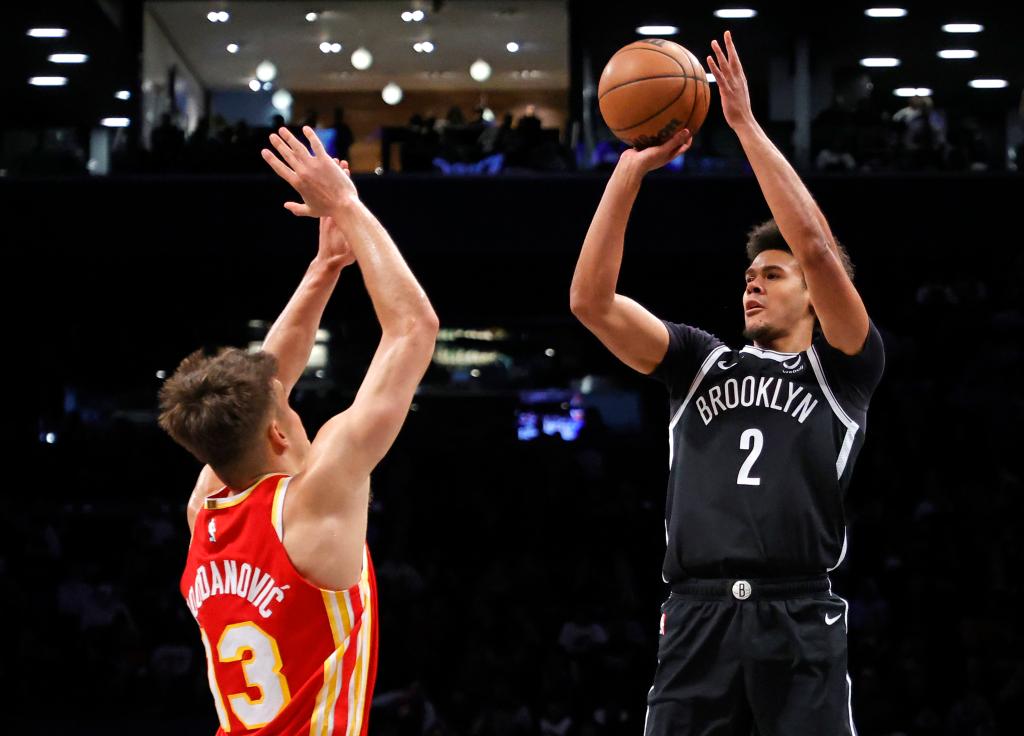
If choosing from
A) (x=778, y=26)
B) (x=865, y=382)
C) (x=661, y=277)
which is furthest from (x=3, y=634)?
(x=778, y=26)

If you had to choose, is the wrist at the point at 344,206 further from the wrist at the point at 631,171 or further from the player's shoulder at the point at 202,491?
the wrist at the point at 631,171

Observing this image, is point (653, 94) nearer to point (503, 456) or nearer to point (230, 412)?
point (230, 412)

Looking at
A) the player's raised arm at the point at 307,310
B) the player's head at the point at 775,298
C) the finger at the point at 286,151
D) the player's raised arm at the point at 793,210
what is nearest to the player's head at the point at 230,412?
the finger at the point at 286,151

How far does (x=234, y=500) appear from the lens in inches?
109

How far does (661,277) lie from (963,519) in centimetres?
379

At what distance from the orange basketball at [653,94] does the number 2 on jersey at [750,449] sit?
843 mm

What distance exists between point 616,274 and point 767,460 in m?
0.63

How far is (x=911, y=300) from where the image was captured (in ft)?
44.5

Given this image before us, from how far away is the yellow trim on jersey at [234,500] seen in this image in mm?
2770

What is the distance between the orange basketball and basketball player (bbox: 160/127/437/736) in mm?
1104

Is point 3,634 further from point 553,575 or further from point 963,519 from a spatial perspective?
point 963,519

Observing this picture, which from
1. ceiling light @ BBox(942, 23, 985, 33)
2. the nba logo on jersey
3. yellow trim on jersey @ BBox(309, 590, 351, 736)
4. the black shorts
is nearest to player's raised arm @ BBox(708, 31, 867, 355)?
the nba logo on jersey

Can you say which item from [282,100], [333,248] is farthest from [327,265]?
[282,100]

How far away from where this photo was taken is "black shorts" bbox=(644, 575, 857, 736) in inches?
128
